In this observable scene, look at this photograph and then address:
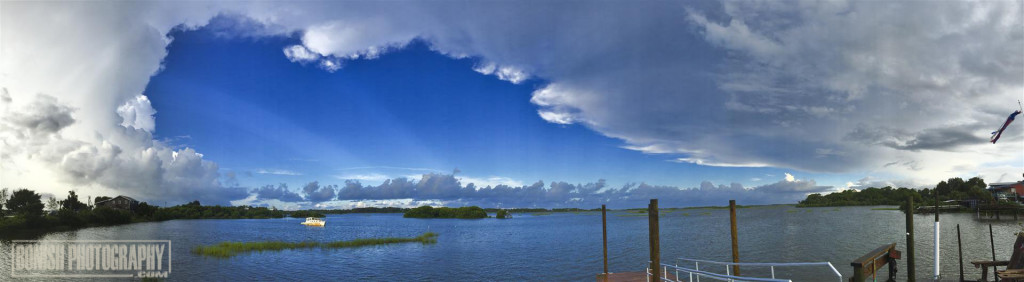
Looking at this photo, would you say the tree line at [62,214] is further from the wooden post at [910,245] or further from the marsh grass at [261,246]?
the wooden post at [910,245]

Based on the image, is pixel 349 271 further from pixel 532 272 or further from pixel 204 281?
pixel 532 272

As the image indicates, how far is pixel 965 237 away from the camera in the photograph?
5041 centimetres

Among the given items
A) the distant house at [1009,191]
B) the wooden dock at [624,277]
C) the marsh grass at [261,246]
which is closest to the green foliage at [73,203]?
the marsh grass at [261,246]

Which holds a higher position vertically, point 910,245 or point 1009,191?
point 910,245

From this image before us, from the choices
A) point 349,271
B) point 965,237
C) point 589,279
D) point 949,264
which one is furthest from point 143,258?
point 965,237

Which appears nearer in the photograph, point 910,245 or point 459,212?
point 910,245

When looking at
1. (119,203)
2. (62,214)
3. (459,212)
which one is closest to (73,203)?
(119,203)

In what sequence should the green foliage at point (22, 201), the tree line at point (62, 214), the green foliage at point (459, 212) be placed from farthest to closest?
1. the green foliage at point (459, 212)
2. the green foliage at point (22, 201)
3. the tree line at point (62, 214)

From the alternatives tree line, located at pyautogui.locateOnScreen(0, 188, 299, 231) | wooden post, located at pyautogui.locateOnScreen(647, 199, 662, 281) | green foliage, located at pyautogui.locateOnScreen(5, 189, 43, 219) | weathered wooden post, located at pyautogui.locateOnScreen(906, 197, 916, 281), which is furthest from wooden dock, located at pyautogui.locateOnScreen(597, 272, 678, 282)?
green foliage, located at pyautogui.locateOnScreen(5, 189, 43, 219)

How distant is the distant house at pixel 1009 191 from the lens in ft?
321

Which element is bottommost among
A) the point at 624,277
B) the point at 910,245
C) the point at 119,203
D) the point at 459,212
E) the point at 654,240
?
the point at 459,212

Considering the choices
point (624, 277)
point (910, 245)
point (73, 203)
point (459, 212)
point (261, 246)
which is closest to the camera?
point (910, 245)

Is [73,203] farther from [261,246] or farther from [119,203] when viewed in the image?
[261,246]

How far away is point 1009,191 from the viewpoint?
108 m
